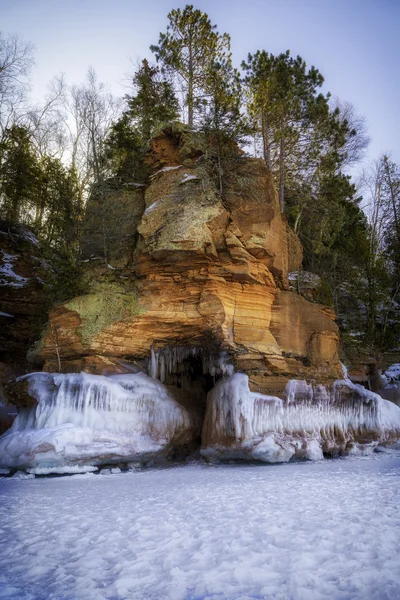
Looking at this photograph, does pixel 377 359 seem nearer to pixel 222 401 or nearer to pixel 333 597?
pixel 222 401

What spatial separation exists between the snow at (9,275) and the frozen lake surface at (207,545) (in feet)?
36.1

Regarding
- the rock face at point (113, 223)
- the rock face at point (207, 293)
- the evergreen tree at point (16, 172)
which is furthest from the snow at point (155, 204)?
the evergreen tree at point (16, 172)

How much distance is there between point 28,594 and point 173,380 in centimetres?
1079

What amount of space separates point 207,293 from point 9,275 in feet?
28.5

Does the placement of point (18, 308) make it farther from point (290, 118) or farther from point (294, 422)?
point (290, 118)

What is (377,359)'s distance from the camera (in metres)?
18.1

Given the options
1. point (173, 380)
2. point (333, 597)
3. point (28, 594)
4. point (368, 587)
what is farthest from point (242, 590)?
point (173, 380)

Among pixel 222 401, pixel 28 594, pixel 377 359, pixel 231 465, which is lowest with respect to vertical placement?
pixel 231 465

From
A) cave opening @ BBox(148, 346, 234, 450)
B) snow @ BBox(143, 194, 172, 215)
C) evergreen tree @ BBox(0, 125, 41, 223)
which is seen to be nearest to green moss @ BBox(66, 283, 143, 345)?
cave opening @ BBox(148, 346, 234, 450)

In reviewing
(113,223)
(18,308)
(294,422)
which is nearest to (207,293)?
(294,422)

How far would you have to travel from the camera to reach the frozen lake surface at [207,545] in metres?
2.64

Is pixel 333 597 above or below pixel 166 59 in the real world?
below

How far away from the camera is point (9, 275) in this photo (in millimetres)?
15562

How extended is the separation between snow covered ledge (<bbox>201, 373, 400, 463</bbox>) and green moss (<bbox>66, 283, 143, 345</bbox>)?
345 centimetres
